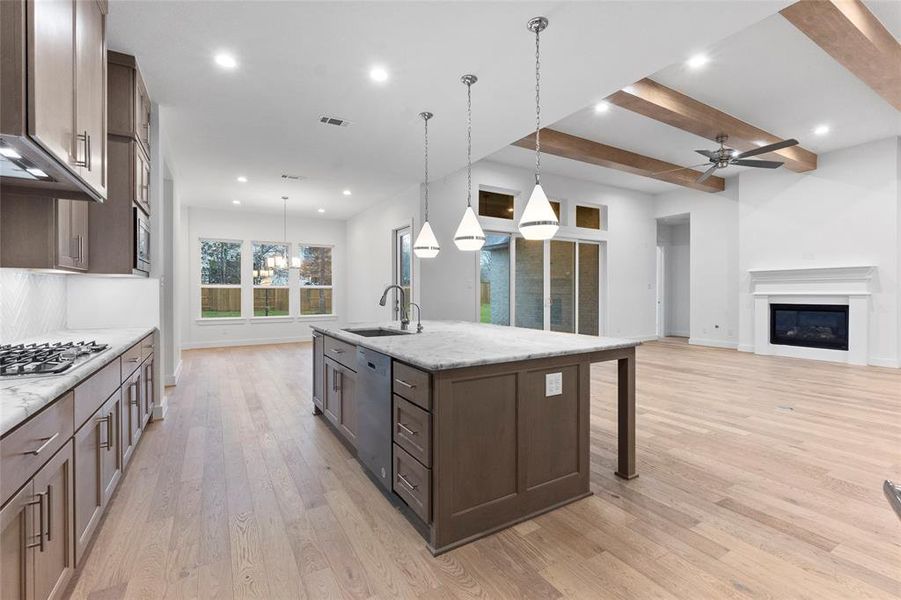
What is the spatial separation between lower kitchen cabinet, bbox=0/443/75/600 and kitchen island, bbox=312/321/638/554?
1.33 metres

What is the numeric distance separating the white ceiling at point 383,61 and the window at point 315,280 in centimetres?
472

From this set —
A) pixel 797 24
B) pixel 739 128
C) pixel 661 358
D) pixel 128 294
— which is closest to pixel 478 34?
pixel 797 24

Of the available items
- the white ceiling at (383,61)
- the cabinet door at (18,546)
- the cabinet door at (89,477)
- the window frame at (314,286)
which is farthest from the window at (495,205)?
the cabinet door at (18,546)

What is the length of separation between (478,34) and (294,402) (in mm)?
3822

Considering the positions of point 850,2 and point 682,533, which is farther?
point 850,2

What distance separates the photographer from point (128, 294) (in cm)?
354

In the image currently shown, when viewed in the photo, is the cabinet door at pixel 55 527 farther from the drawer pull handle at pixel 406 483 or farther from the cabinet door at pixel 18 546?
the drawer pull handle at pixel 406 483

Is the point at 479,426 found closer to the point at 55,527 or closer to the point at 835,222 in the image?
the point at 55,527

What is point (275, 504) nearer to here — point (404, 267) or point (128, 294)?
point (128, 294)

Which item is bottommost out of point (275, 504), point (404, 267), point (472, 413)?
point (275, 504)

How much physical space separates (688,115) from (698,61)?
0.85 m

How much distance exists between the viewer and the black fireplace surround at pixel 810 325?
20.9 ft

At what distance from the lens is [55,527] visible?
1.42 meters

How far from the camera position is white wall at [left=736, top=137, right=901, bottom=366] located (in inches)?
231
